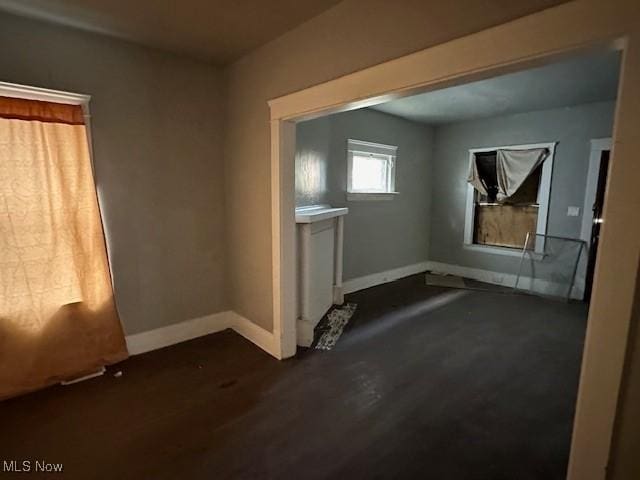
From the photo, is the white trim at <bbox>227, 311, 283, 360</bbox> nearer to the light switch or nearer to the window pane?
the window pane

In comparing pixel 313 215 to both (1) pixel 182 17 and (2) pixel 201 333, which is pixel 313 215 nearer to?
(2) pixel 201 333

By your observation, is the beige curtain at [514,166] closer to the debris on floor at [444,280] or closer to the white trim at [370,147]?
the debris on floor at [444,280]

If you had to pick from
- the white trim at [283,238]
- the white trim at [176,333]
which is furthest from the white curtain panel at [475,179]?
the white trim at [176,333]

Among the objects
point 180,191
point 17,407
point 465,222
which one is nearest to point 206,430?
point 17,407

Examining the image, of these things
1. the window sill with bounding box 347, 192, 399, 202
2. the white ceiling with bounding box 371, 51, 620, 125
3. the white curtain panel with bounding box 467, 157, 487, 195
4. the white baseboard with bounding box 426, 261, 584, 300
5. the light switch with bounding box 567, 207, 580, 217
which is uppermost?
the white ceiling with bounding box 371, 51, 620, 125

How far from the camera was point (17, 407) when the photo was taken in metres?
2.18

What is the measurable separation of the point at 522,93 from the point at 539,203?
1.70m

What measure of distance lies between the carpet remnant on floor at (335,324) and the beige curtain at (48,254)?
1.73 meters

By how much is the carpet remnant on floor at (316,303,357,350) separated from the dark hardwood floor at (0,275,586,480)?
0.40 feet

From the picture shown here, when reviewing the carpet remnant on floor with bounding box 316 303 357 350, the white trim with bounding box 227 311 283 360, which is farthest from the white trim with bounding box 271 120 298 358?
the carpet remnant on floor with bounding box 316 303 357 350

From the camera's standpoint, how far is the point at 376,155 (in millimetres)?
4828

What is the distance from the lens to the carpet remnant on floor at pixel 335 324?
309 cm

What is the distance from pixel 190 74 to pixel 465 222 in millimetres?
4472

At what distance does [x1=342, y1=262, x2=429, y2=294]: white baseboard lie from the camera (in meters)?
4.63
